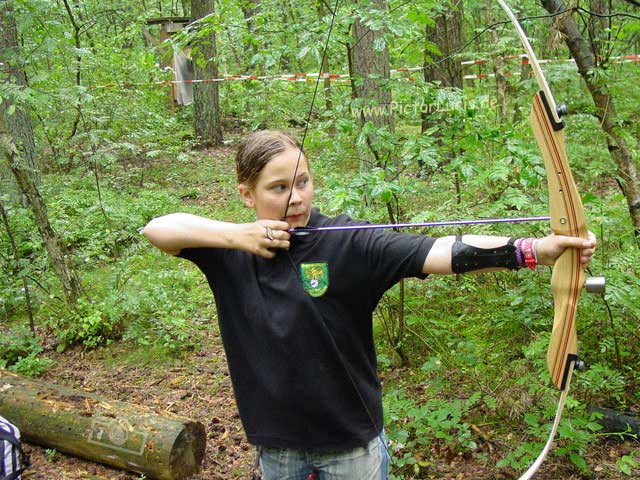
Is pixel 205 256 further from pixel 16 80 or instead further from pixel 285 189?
Answer: pixel 16 80

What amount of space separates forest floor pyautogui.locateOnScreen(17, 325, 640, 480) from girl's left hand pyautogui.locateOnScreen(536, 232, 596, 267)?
5.44 ft

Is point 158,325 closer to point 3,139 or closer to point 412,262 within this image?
point 3,139

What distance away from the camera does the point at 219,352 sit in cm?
436

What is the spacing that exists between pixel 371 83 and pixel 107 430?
8.93 feet

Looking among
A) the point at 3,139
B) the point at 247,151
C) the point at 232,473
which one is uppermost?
the point at 3,139

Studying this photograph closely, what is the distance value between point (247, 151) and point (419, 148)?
5.03ft

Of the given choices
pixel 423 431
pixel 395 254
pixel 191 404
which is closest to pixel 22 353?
pixel 191 404

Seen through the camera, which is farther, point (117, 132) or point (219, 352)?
point (117, 132)

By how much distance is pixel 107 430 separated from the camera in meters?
3.18

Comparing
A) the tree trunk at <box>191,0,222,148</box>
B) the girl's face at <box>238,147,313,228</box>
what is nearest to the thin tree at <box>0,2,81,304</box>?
the girl's face at <box>238,147,313,228</box>

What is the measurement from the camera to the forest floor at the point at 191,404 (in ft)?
8.77

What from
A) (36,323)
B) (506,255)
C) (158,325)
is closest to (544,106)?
(506,255)

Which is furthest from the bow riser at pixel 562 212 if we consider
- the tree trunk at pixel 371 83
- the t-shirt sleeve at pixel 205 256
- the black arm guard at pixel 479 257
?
the tree trunk at pixel 371 83

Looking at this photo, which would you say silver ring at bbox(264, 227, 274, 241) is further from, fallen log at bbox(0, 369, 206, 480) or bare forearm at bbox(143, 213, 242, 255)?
fallen log at bbox(0, 369, 206, 480)
